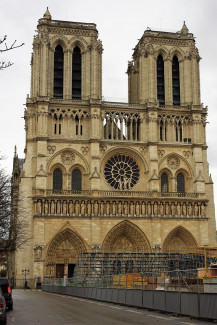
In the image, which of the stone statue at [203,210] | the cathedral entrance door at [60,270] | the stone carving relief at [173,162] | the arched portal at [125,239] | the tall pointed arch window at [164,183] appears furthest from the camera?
the stone carving relief at [173,162]

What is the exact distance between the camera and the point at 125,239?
5031cm

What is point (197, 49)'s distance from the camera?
55906mm

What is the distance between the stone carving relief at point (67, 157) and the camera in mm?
50562

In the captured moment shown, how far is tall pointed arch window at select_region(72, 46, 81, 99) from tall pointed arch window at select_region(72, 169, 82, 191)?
7.76m

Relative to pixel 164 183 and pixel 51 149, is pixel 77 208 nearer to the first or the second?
pixel 51 149

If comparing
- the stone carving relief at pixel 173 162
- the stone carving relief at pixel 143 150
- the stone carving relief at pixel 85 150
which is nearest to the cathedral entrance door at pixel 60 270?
the stone carving relief at pixel 85 150

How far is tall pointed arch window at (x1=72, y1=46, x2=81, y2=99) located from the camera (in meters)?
53.3

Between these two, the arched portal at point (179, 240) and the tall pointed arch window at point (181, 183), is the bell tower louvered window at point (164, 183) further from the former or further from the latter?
the arched portal at point (179, 240)

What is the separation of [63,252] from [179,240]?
1132 centimetres

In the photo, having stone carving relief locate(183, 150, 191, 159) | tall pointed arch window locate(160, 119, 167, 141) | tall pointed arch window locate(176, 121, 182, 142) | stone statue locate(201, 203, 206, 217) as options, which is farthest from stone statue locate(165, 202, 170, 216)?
tall pointed arch window locate(176, 121, 182, 142)

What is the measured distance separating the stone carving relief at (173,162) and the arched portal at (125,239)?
7.52m

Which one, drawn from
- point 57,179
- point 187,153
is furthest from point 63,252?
point 187,153

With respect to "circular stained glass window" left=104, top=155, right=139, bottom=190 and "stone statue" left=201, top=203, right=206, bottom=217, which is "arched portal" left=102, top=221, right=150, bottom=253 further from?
"stone statue" left=201, top=203, right=206, bottom=217

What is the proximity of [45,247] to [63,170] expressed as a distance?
767cm
